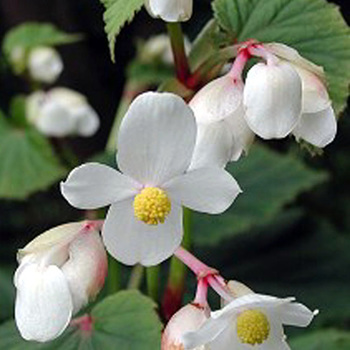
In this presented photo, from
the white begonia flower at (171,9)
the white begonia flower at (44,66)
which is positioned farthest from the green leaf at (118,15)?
the white begonia flower at (44,66)

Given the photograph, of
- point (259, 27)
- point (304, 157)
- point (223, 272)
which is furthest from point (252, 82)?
point (304, 157)

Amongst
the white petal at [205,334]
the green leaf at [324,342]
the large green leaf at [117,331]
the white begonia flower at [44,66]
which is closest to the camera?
the white petal at [205,334]

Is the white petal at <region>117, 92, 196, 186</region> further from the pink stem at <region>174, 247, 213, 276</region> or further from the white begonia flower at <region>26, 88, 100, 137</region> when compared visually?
the white begonia flower at <region>26, 88, 100, 137</region>

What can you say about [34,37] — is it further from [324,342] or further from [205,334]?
[205,334]

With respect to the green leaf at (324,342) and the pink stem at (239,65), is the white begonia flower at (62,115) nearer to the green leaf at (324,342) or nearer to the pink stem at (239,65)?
the green leaf at (324,342)

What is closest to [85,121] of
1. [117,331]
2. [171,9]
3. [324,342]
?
[324,342]

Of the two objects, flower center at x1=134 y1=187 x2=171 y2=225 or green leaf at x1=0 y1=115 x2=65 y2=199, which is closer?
flower center at x1=134 y1=187 x2=171 y2=225

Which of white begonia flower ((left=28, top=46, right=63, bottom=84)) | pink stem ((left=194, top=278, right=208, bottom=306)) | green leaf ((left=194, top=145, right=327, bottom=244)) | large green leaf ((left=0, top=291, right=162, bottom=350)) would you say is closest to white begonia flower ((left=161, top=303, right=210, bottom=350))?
pink stem ((left=194, top=278, right=208, bottom=306))
